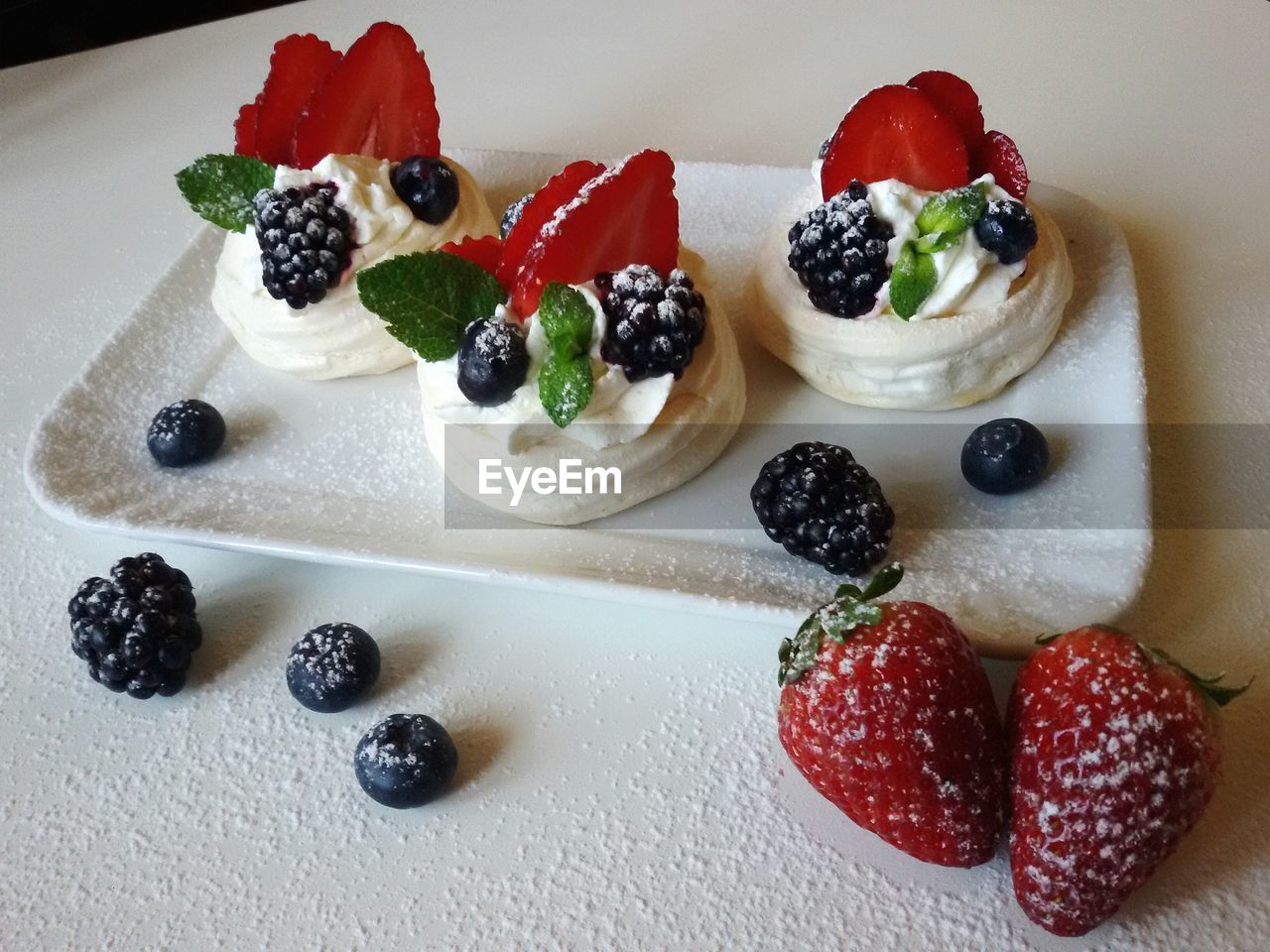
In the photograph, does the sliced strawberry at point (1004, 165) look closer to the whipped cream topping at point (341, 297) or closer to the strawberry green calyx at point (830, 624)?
the strawberry green calyx at point (830, 624)

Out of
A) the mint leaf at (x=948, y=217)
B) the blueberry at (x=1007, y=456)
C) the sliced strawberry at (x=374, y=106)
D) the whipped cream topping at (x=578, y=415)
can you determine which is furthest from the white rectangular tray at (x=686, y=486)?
the sliced strawberry at (x=374, y=106)

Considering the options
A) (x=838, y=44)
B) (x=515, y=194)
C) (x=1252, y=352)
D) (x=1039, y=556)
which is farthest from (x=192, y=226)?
(x=1252, y=352)

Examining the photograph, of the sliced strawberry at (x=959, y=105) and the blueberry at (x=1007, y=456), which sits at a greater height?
the sliced strawberry at (x=959, y=105)

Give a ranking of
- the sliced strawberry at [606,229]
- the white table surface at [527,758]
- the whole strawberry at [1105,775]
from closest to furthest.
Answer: the whole strawberry at [1105,775] < the white table surface at [527,758] < the sliced strawberry at [606,229]

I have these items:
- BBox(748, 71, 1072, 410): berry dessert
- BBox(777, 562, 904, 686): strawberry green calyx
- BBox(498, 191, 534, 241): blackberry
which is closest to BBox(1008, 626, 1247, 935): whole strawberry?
BBox(777, 562, 904, 686): strawberry green calyx

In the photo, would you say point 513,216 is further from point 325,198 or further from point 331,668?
point 331,668

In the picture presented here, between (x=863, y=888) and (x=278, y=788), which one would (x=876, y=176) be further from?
(x=278, y=788)
